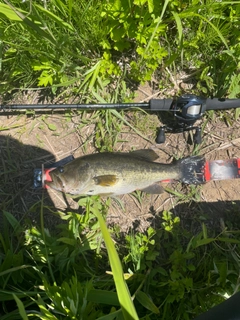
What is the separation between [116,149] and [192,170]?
715 millimetres

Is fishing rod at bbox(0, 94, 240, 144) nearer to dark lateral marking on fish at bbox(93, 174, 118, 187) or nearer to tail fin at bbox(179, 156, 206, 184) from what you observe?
tail fin at bbox(179, 156, 206, 184)

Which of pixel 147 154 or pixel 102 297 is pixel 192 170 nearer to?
pixel 147 154

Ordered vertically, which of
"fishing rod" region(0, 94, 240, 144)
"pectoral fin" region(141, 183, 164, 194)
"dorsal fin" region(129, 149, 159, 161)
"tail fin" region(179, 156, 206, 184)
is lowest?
"pectoral fin" region(141, 183, 164, 194)

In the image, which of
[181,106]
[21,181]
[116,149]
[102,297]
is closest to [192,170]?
[181,106]

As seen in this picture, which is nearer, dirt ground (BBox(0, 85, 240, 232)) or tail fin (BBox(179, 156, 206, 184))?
tail fin (BBox(179, 156, 206, 184))

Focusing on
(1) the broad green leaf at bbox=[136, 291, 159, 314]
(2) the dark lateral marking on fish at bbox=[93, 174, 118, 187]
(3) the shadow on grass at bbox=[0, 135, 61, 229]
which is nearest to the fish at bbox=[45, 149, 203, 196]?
(2) the dark lateral marking on fish at bbox=[93, 174, 118, 187]

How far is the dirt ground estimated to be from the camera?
3078mm

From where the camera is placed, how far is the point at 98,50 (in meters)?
3.03

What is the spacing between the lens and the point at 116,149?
3.13 metres

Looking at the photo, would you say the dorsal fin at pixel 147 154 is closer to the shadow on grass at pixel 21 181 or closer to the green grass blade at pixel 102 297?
the shadow on grass at pixel 21 181

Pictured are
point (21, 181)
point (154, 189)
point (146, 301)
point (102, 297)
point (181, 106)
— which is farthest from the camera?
point (21, 181)

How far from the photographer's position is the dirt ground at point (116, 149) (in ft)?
10.1

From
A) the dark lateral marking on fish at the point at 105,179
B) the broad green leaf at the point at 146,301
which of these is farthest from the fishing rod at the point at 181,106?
the broad green leaf at the point at 146,301

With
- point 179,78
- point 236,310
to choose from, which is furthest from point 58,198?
point 236,310
